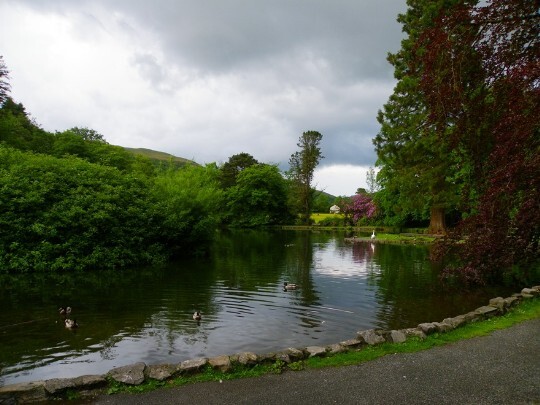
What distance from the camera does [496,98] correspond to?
26.7 ft

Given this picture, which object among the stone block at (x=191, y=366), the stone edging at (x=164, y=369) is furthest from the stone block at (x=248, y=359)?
the stone block at (x=191, y=366)

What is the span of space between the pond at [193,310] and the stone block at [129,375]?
214 cm

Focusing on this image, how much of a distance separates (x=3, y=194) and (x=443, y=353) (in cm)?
2175

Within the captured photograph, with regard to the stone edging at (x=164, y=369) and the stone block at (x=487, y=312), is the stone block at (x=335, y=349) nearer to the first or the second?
the stone edging at (x=164, y=369)

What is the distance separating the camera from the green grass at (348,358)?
6.58 metres

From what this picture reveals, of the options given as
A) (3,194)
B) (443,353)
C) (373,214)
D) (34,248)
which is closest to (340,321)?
(443,353)

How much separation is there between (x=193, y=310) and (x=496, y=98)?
11174 mm

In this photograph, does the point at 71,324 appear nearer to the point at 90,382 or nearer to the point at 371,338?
the point at 90,382

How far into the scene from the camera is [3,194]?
2002 cm

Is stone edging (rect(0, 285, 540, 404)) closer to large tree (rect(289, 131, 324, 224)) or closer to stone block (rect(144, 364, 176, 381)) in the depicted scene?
stone block (rect(144, 364, 176, 381))

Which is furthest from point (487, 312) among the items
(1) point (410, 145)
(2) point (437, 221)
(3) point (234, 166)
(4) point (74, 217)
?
(3) point (234, 166)

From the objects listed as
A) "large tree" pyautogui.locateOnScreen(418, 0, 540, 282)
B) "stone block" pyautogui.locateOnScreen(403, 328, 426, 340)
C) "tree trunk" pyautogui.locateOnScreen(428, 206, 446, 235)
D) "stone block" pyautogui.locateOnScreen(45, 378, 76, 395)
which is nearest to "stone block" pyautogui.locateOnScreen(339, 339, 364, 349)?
"stone block" pyautogui.locateOnScreen(403, 328, 426, 340)

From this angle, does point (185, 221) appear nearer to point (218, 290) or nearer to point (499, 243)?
point (218, 290)

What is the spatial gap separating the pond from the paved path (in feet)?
9.97
